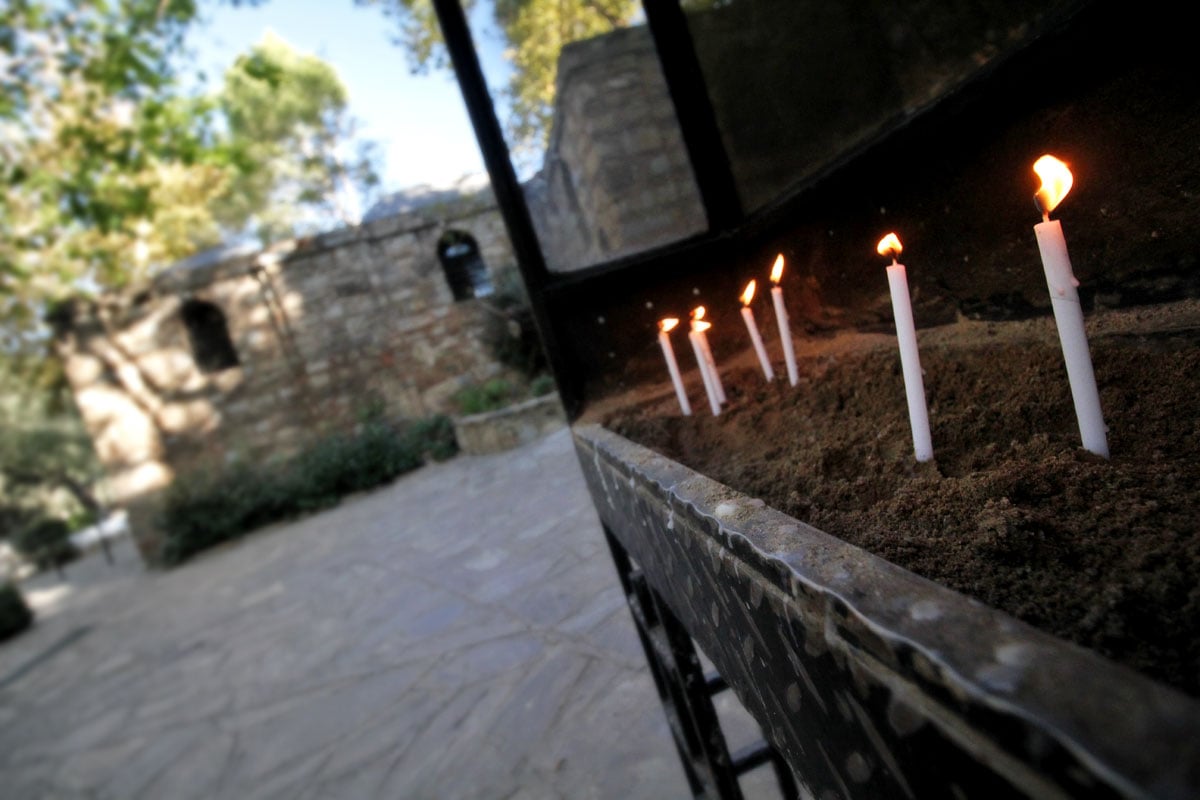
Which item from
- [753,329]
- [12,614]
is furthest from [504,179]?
[12,614]

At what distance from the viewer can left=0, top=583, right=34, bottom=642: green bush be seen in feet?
25.6

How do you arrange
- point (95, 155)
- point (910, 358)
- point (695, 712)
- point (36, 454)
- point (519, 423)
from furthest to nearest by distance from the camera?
1. point (36, 454)
2. point (519, 423)
3. point (95, 155)
4. point (695, 712)
5. point (910, 358)

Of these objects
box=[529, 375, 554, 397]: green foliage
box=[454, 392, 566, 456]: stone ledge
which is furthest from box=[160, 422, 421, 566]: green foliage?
box=[529, 375, 554, 397]: green foliage

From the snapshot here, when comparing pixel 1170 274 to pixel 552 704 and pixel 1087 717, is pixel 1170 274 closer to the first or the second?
pixel 1087 717

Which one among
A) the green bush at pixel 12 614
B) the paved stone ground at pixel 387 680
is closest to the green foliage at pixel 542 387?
the paved stone ground at pixel 387 680

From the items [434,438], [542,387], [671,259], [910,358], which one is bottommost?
[434,438]

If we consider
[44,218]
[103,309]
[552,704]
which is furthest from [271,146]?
[552,704]

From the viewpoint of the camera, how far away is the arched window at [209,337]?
952cm

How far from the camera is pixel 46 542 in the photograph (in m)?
14.2

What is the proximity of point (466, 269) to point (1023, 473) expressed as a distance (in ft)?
35.6

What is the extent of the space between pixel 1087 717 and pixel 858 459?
1.55 ft

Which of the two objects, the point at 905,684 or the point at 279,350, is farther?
the point at 279,350

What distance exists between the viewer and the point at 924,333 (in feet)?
3.07

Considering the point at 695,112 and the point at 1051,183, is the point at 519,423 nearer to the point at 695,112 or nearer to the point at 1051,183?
the point at 695,112
